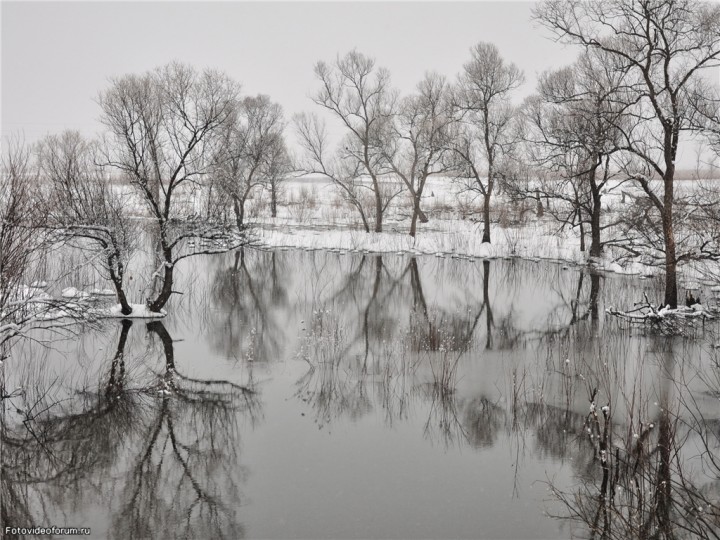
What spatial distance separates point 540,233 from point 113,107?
20010mm

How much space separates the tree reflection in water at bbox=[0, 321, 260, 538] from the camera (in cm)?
583

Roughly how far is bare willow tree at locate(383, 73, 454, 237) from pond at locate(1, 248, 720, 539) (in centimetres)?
1541

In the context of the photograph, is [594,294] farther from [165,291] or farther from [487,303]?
[165,291]

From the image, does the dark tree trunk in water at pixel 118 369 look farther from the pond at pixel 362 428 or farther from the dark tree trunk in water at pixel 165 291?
the dark tree trunk in water at pixel 165 291

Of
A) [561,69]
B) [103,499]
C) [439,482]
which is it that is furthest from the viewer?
[561,69]

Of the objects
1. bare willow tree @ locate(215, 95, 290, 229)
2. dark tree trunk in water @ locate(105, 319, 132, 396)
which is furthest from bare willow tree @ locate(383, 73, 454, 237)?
dark tree trunk in water @ locate(105, 319, 132, 396)

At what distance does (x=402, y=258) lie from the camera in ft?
82.0

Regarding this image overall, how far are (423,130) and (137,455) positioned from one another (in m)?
24.0

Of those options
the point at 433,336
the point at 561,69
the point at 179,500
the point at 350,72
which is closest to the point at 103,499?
the point at 179,500

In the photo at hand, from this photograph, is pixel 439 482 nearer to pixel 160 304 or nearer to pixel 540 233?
pixel 160 304

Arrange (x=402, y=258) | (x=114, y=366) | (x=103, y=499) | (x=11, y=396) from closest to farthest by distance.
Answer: (x=103, y=499), (x=11, y=396), (x=114, y=366), (x=402, y=258)

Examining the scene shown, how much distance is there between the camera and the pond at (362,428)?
5762mm

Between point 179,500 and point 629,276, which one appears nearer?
point 179,500

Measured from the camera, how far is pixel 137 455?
7031 mm
